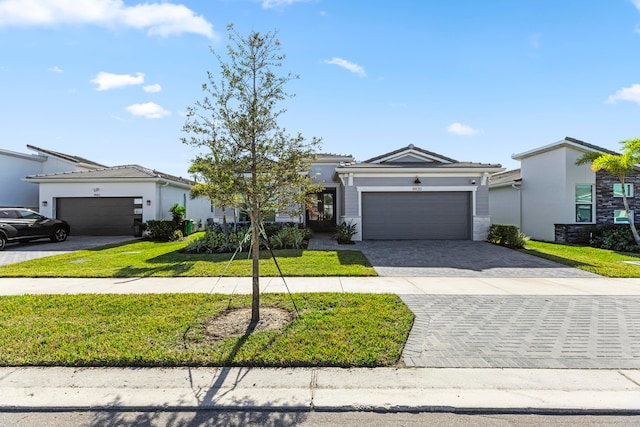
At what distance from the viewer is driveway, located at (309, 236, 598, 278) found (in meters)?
8.94

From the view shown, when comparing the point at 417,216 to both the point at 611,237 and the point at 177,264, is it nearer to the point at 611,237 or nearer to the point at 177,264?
the point at 611,237

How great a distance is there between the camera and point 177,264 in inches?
390

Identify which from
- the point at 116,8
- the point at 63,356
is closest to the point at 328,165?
the point at 116,8

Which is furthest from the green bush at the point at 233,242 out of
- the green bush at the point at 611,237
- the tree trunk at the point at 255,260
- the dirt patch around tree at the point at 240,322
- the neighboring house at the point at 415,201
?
the green bush at the point at 611,237

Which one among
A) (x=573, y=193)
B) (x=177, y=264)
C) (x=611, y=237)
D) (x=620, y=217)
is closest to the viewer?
(x=177, y=264)

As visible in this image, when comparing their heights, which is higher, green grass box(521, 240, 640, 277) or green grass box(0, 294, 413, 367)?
green grass box(521, 240, 640, 277)

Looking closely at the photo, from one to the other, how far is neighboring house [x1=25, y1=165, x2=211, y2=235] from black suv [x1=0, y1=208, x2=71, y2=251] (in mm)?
2239

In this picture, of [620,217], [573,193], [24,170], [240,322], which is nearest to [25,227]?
[24,170]

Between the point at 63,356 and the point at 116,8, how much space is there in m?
7.90

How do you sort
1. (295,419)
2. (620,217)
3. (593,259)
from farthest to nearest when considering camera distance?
(620,217), (593,259), (295,419)

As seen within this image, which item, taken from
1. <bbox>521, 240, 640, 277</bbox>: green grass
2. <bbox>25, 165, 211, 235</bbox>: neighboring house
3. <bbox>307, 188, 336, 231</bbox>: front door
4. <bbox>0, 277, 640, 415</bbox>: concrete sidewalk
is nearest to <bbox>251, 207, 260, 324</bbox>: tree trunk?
<bbox>0, 277, 640, 415</bbox>: concrete sidewalk

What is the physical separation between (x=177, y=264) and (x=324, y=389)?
7862mm

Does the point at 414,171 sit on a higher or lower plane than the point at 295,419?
higher

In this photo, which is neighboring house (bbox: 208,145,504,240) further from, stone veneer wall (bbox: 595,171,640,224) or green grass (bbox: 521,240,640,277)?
stone veneer wall (bbox: 595,171,640,224)
